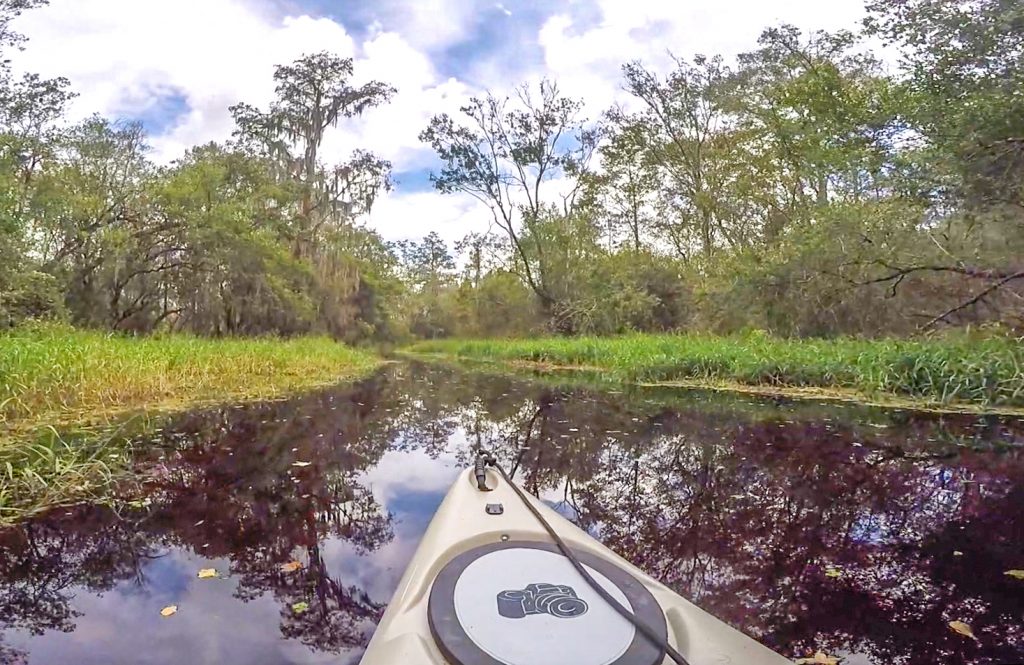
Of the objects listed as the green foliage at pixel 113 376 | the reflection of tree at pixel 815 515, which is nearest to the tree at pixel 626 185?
the green foliage at pixel 113 376

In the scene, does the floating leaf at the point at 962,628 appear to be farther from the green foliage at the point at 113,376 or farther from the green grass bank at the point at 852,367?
the green foliage at the point at 113,376

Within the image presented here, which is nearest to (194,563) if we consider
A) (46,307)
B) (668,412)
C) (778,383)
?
(668,412)

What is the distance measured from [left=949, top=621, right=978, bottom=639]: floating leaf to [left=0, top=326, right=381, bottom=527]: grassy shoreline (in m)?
3.93

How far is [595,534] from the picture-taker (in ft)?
8.76

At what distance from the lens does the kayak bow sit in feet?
3.80

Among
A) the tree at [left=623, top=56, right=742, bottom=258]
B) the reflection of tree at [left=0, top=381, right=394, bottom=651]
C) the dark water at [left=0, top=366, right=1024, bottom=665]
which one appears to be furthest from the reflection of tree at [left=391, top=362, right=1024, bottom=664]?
the tree at [left=623, top=56, right=742, bottom=258]

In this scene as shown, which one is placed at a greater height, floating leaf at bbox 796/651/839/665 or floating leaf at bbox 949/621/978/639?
floating leaf at bbox 949/621/978/639

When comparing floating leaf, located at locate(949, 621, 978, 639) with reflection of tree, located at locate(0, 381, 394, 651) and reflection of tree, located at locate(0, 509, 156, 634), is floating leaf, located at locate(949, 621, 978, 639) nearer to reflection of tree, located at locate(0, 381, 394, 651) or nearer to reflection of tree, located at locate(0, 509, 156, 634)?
reflection of tree, located at locate(0, 381, 394, 651)

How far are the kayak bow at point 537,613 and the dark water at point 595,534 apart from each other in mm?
506

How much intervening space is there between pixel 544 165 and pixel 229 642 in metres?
18.6

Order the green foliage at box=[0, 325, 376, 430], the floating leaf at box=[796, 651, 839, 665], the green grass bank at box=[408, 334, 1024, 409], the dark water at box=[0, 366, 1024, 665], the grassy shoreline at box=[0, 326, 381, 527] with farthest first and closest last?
the green grass bank at box=[408, 334, 1024, 409] → the green foliage at box=[0, 325, 376, 430] → the grassy shoreline at box=[0, 326, 381, 527] → the dark water at box=[0, 366, 1024, 665] → the floating leaf at box=[796, 651, 839, 665]

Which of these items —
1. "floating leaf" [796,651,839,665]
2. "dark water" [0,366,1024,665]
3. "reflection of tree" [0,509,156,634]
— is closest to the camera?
"floating leaf" [796,651,839,665]

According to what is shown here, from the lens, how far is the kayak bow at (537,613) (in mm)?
1159

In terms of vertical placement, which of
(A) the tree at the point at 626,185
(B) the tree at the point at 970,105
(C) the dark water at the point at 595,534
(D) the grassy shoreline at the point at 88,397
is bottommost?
(C) the dark water at the point at 595,534
